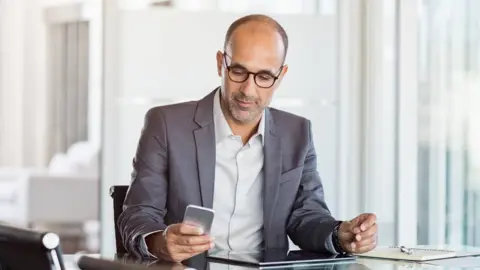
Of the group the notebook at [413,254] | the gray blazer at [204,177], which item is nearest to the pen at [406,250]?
the notebook at [413,254]

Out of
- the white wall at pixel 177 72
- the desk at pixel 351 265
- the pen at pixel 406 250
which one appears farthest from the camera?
the white wall at pixel 177 72

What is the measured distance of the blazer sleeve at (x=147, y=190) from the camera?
2428 mm

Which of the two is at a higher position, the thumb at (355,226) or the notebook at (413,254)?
the thumb at (355,226)

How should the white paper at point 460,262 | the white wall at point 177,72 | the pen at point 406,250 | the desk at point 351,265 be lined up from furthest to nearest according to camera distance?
the white wall at point 177,72, the pen at point 406,250, the white paper at point 460,262, the desk at point 351,265

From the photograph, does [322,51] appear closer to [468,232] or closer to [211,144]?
[468,232]

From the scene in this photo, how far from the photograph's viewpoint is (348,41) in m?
5.46

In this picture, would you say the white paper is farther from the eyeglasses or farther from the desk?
the eyeglasses

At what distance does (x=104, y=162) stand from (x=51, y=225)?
0.55 m

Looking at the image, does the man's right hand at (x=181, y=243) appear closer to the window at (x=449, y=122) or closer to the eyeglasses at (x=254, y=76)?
the eyeglasses at (x=254, y=76)

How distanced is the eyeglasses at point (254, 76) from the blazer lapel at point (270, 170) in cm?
21

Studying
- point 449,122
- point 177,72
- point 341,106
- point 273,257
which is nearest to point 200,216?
point 273,257

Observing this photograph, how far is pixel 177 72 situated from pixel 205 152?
100 inches

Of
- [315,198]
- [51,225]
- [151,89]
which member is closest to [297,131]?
[315,198]

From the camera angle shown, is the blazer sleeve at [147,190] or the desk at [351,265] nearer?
the desk at [351,265]
